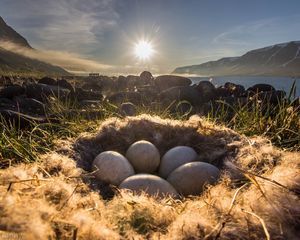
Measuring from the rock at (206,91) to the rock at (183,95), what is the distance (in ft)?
1.19

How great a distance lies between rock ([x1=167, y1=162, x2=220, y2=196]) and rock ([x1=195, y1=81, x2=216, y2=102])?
39.2 feet

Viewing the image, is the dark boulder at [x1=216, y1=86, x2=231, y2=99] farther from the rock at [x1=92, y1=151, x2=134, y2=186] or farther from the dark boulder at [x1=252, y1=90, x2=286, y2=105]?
the rock at [x1=92, y1=151, x2=134, y2=186]

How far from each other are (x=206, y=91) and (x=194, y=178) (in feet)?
42.1

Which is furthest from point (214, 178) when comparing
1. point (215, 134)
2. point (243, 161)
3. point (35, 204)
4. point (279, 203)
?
point (35, 204)

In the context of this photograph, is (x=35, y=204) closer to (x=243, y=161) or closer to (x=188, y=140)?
(x=243, y=161)

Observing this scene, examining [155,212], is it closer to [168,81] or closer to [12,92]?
[12,92]

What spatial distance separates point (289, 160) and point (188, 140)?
2.05 metres

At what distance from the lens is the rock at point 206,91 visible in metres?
16.0

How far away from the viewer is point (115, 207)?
2.64m

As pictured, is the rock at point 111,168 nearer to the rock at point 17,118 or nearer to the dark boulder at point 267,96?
the rock at point 17,118

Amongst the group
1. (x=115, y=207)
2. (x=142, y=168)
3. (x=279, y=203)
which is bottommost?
(x=142, y=168)

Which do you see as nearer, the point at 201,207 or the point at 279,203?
the point at 279,203

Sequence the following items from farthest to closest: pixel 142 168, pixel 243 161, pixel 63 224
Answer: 1. pixel 142 168
2. pixel 243 161
3. pixel 63 224

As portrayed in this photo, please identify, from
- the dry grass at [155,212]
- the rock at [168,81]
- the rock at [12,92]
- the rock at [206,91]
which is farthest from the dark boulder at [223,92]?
the dry grass at [155,212]
